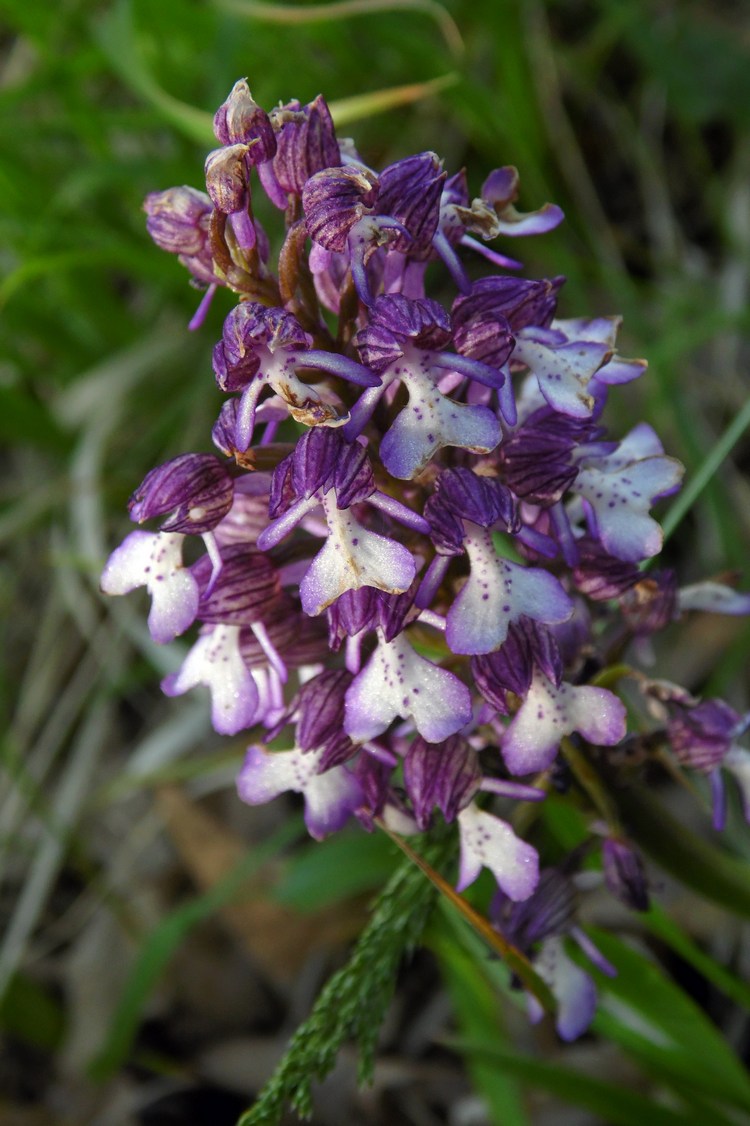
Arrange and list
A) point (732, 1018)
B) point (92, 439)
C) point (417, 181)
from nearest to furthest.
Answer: point (417, 181), point (732, 1018), point (92, 439)

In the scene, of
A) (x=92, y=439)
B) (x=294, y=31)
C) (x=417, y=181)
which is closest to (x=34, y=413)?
(x=92, y=439)

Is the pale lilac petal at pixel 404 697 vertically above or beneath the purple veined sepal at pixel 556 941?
above

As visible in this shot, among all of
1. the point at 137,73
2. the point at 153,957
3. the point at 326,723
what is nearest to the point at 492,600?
the point at 326,723

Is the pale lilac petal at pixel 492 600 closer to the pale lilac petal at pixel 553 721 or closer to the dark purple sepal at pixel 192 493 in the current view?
the pale lilac petal at pixel 553 721

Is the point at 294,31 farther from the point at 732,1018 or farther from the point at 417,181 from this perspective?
the point at 732,1018

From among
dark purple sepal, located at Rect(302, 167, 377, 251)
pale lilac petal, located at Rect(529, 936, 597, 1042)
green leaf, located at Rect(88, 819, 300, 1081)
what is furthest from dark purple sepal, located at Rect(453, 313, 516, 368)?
green leaf, located at Rect(88, 819, 300, 1081)

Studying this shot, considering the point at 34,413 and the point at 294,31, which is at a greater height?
the point at 294,31

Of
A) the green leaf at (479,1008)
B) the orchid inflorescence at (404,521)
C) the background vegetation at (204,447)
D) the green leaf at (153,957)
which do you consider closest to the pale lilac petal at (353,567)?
the orchid inflorescence at (404,521)
